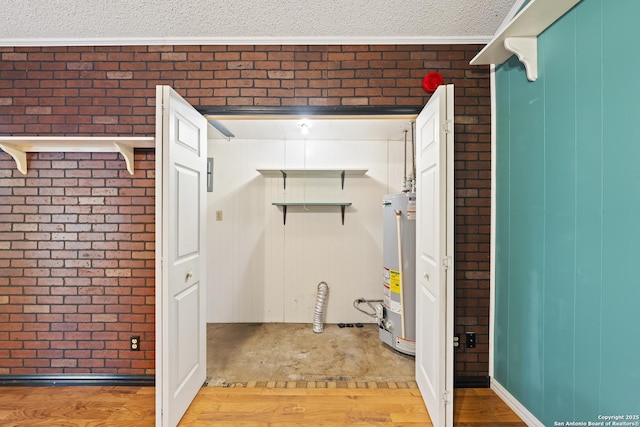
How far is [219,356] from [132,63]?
244cm

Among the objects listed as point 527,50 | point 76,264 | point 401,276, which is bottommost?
point 401,276

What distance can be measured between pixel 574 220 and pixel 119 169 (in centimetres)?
277

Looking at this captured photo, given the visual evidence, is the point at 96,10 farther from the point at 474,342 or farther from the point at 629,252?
the point at 474,342

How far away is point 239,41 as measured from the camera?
2055mm

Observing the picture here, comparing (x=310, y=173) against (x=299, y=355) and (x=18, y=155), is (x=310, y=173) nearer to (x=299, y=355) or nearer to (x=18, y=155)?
(x=299, y=355)

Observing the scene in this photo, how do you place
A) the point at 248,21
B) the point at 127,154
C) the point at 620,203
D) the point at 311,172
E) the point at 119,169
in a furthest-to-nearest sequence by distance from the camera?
the point at 311,172, the point at 119,169, the point at 127,154, the point at 248,21, the point at 620,203

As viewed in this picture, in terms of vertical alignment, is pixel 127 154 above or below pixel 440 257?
above

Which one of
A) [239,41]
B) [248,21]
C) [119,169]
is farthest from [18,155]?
[248,21]

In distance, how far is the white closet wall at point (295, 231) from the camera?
3.42 meters

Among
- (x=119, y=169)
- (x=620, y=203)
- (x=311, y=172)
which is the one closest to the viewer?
(x=620, y=203)

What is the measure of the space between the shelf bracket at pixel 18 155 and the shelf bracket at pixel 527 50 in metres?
3.20

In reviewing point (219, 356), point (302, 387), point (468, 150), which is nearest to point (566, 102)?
point (468, 150)

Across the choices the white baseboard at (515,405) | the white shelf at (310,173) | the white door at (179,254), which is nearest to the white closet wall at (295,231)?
the white shelf at (310,173)

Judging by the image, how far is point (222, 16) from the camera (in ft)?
6.05
